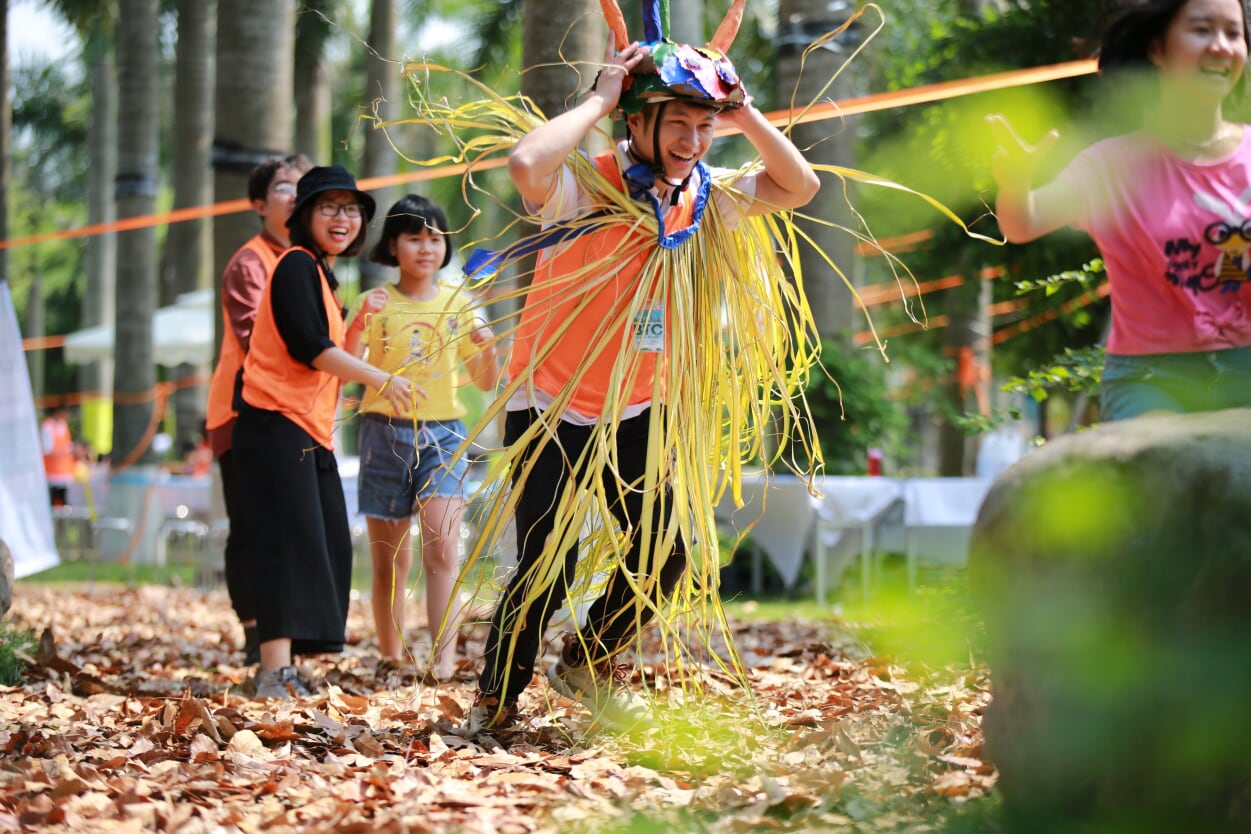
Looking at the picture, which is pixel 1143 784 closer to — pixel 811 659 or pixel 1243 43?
pixel 1243 43

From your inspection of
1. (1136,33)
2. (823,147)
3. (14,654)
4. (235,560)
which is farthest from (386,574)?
(823,147)

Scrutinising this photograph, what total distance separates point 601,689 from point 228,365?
8.03 feet

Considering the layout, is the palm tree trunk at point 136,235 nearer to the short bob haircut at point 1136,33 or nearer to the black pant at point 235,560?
the black pant at point 235,560

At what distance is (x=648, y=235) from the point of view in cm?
387

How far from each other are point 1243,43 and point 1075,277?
1.68m

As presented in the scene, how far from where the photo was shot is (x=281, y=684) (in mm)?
4973

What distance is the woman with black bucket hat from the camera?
16.4 feet

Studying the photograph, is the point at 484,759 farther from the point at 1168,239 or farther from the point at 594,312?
the point at 1168,239

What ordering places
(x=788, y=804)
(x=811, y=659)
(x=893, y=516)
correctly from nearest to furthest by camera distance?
1. (x=788, y=804)
2. (x=811, y=659)
3. (x=893, y=516)

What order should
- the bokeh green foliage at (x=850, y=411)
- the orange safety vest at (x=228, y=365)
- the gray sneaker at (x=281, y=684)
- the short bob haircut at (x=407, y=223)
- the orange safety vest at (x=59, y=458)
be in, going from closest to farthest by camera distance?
the gray sneaker at (x=281, y=684)
the short bob haircut at (x=407, y=223)
the orange safety vest at (x=228, y=365)
the bokeh green foliage at (x=850, y=411)
the orange safety vest at (x=59, y=458)

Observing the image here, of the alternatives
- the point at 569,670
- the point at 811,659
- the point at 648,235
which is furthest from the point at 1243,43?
the point at 811,659

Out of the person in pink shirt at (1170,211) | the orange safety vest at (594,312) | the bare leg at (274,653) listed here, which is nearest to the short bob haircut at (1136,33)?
the person in pink shirt at (1170,211)

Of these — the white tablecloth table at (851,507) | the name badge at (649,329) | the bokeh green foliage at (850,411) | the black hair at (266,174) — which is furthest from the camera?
the bokeh green foliage at (850,411)

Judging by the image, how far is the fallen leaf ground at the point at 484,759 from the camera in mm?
3014
